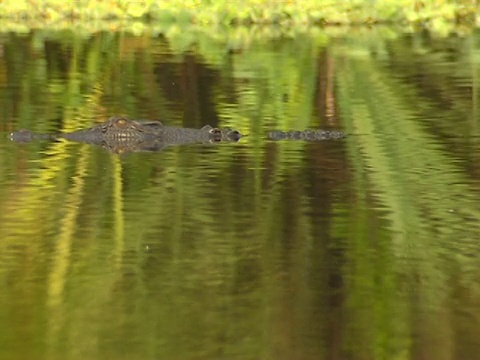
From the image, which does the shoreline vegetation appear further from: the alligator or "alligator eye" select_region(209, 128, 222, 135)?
"alligator eye" select_region(209, 128, 222, 135)

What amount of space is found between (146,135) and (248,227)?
294 centimetres

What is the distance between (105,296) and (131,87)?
24.1 feet

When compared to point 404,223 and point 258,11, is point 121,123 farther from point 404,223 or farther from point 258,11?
point 258,11

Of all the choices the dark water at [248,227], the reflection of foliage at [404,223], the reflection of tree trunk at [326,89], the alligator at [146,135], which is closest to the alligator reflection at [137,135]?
the alligator at [146,135]

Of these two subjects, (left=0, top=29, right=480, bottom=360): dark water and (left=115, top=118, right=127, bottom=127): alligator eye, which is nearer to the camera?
(left=0, top=29, right=480, bottom=360): dark water

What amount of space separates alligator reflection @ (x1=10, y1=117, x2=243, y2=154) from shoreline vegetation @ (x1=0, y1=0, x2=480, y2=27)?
12.5 metres

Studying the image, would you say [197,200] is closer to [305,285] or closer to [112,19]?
[305,285]

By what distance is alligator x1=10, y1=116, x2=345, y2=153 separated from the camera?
947 cm

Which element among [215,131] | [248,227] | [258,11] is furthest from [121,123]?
[258,11]

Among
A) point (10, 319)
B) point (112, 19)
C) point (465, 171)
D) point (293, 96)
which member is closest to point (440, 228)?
point (465, 171)

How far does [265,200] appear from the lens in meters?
7.39

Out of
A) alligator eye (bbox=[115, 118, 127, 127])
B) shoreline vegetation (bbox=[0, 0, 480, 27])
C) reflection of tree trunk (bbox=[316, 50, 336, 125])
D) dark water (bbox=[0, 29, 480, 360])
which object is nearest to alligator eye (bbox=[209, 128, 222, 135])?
dark water (bbox=[0, 29, 480, 360])

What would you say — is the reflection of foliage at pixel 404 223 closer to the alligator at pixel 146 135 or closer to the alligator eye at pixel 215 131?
the alligator at pixel 146 135

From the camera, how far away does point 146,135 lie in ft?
31.4
